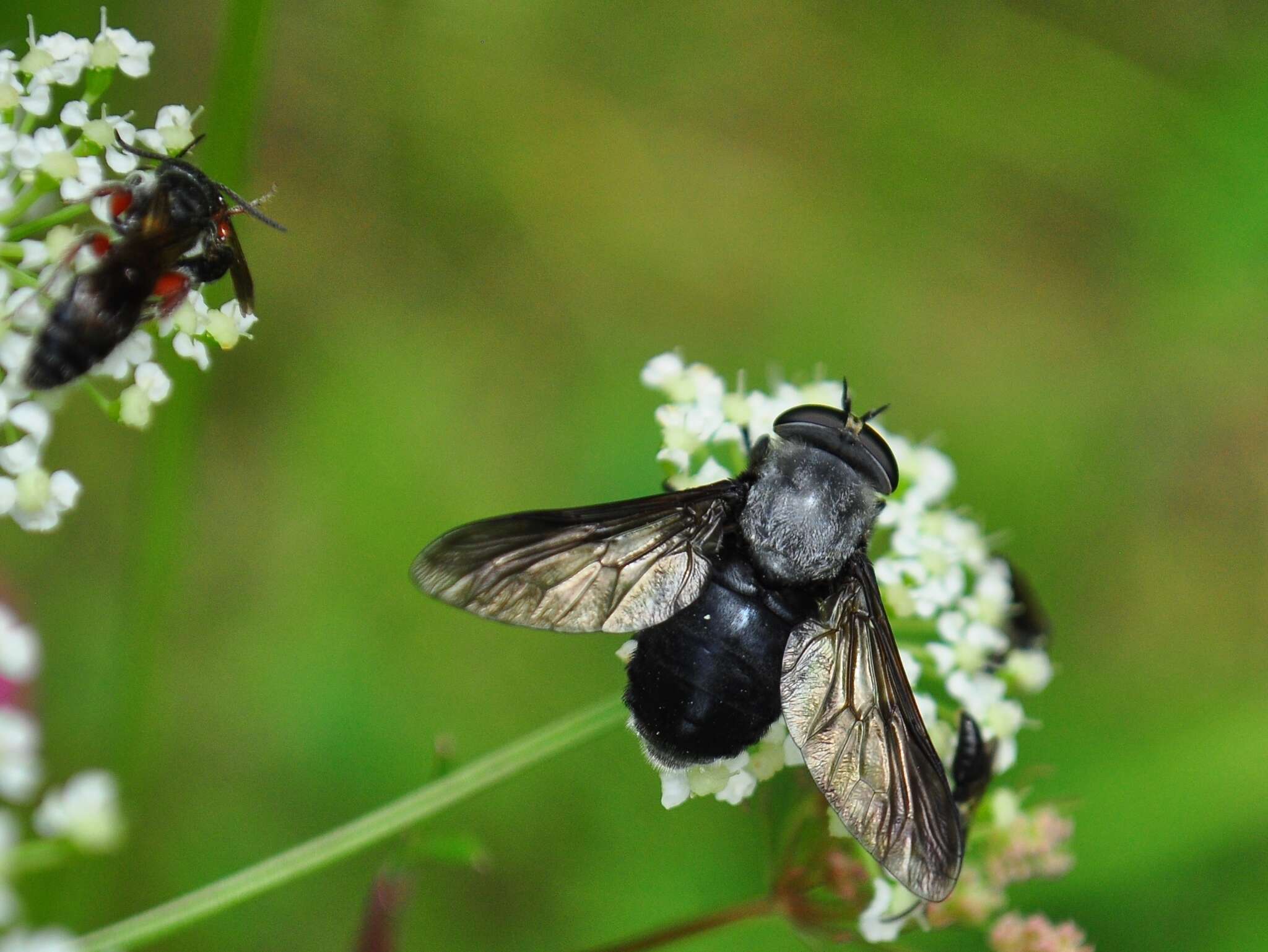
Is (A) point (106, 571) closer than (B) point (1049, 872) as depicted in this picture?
No

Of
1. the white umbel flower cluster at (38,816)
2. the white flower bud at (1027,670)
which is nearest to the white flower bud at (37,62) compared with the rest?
the white umbel flower cluster at (38,816)

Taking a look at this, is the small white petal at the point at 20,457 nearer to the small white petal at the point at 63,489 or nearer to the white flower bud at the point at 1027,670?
the small white petal at the point at 63,489

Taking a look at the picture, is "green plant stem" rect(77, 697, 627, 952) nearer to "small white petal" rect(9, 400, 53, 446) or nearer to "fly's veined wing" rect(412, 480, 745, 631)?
"fly's veined wing" rect(412, 480, 745, 631)

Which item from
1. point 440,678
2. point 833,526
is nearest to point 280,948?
point 440,678

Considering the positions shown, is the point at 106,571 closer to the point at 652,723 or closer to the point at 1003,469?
the point at 652,723

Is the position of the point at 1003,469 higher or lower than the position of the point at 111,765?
higher

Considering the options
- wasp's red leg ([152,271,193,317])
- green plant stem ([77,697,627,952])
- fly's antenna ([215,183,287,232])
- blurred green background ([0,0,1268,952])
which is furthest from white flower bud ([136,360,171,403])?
green plant stem ([77,697,627,952])

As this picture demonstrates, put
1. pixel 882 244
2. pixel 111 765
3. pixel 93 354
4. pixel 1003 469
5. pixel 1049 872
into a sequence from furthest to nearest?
pixel 882 244, pixel 1003 469, pixel 111 765, pixel 1049 872, pixel 93 354
